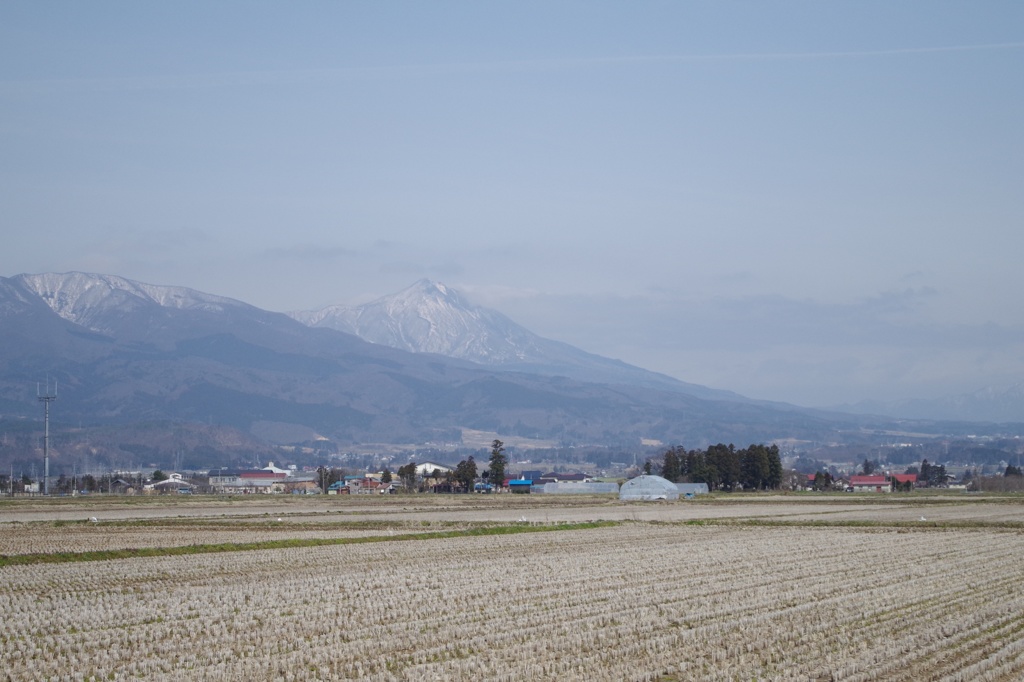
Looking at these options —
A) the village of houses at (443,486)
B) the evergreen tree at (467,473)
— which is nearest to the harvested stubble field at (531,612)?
the village of houses at (443,486)

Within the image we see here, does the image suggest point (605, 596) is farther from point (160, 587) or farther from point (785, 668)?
point (160, 587)

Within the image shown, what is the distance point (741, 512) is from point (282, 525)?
26.6m

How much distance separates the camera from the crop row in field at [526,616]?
15430mm

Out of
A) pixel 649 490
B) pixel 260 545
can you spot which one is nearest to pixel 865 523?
pixel 260 545

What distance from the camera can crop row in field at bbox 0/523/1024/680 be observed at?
15.4 meters

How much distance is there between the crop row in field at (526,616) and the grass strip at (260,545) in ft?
6.06

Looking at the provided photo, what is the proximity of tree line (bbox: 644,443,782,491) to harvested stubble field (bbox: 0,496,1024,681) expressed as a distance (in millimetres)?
87603

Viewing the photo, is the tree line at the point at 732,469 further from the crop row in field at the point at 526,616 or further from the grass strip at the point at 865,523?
the crop row in field at the point at 526,616

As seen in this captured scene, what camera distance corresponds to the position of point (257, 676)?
14.9m

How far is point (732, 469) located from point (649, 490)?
31.6 metres

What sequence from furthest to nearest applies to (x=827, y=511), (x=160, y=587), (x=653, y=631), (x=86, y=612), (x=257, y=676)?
(x=827, y=511) → (x=160, y=587) → (x=86, y=612) → (x=653, y=631) → (x=257, y=676)

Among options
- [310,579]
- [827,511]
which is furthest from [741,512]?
[310,579]

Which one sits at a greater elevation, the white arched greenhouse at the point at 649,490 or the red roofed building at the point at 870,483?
the white arched greenhouse at the point at 649,490

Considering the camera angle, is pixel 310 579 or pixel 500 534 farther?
pixel 500 534
